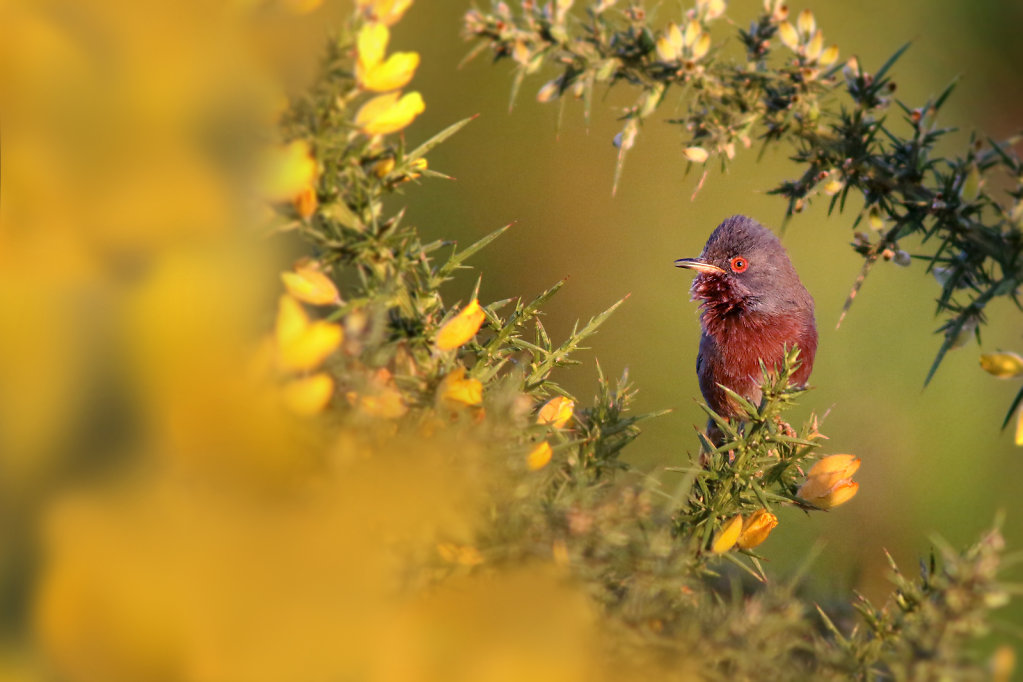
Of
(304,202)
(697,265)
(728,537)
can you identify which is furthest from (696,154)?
(697,265)

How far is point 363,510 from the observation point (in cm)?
88

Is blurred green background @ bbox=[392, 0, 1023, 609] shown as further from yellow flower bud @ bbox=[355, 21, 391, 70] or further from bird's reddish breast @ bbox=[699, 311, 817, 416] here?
yellow flower bud @ bbox=[355, 21, 391, 70]

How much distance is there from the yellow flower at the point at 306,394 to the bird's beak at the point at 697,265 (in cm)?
242

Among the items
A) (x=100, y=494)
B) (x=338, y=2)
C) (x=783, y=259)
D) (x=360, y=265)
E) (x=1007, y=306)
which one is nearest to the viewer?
(x=100, y=494)

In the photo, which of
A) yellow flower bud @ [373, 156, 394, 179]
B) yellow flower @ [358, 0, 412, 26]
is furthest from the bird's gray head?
yellow flower @ [358, 0, 412, 26]

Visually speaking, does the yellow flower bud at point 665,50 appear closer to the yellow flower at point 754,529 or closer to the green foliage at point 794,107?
the green foliage at point 794,107

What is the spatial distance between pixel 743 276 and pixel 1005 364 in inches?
86.6

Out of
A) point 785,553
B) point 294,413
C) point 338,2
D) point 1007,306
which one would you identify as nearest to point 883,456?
point 785,553

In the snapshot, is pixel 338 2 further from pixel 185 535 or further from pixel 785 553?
pixel 785 553

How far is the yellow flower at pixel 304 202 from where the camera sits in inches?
41.4

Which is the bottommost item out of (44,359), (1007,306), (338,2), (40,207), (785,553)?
(785,553)

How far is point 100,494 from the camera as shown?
0.81m

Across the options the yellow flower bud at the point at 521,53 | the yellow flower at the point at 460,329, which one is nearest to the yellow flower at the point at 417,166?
the yellow flower at the point at 460,329

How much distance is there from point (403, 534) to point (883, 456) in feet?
10.4
